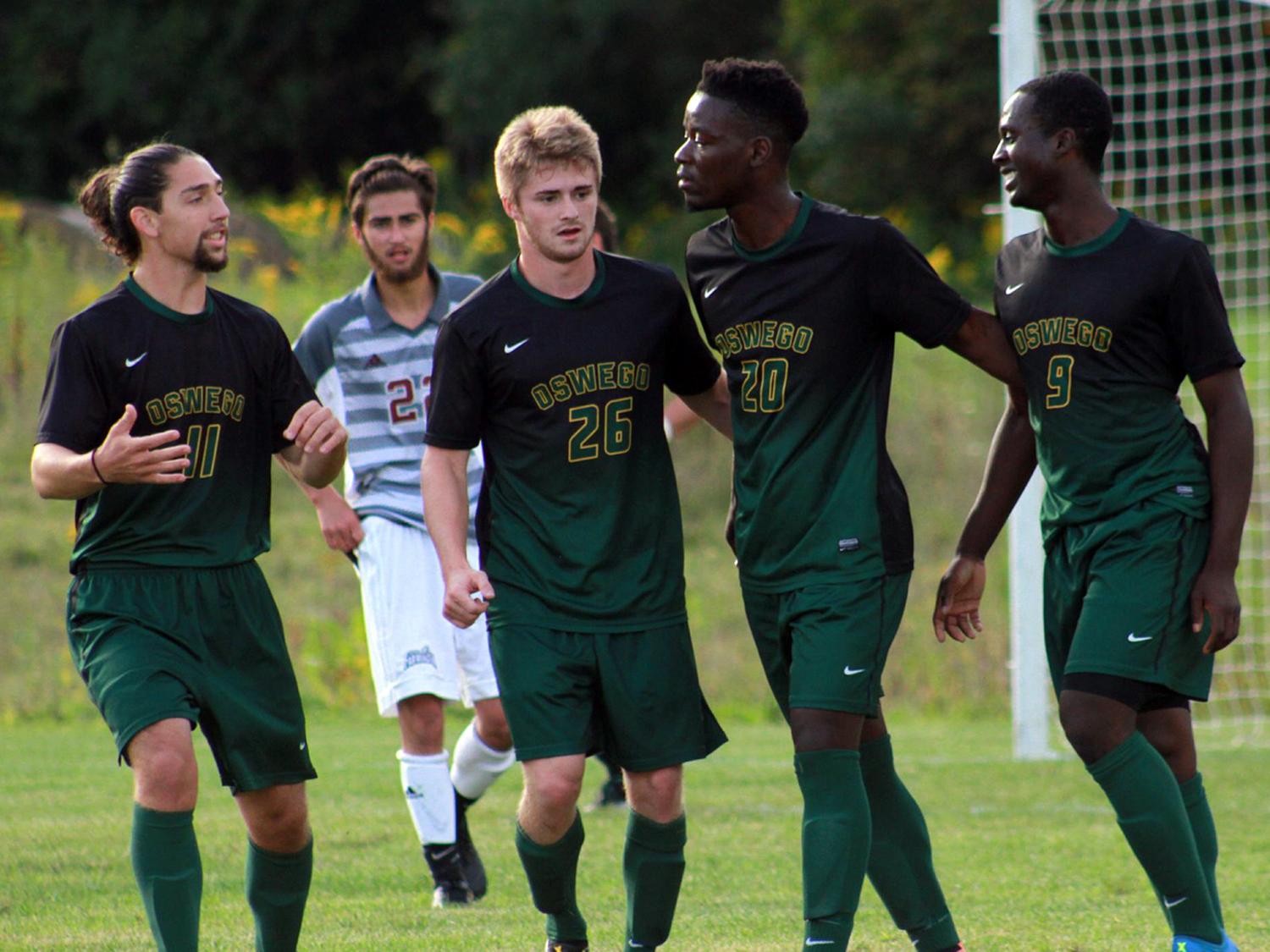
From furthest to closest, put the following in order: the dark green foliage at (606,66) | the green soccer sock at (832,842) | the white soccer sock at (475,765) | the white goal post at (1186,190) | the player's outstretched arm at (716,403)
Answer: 1. the dark green foliage at (606,66)
2. the white goal post at (1186,190)
3. the white soccer sock at (475,765)
4. the player's outstretched arm at (716,403)
5. the green soccer sock at (832,842)

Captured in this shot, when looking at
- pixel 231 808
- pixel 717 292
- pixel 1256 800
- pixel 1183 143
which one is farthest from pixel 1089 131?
pixel 1183 143

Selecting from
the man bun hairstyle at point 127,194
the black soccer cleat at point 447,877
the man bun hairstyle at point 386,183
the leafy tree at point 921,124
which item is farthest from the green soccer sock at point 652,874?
the leafy tree at point 921,124

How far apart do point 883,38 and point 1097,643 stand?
919 inches

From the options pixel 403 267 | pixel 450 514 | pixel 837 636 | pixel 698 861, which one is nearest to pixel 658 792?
pixel 837 636

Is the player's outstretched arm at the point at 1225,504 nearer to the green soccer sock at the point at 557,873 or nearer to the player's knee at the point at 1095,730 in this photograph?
the player's knee at the point at 1095,730

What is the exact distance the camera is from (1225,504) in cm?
449

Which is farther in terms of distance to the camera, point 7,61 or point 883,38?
point 7,61

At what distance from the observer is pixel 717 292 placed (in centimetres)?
462

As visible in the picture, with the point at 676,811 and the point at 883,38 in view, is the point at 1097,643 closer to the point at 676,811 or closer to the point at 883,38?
the point at 676,811

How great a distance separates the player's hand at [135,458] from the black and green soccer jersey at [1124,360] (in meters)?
2.06

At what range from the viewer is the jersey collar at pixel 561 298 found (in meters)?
4.66

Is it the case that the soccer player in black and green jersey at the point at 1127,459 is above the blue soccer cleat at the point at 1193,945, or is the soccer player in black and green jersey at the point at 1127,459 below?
above

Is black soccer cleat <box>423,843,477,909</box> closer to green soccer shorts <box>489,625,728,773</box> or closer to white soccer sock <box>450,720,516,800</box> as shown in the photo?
white soccer sock <box>450,720,516,800</box>

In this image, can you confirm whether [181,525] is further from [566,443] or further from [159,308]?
[566,443]
